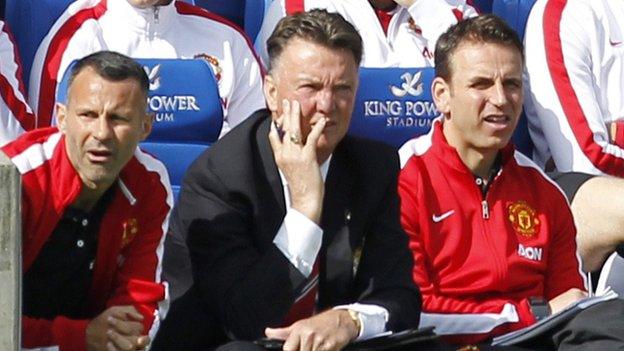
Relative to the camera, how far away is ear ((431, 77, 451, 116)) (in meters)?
4.73

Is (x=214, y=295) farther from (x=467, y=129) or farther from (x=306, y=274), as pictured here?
(x=467, y=129)

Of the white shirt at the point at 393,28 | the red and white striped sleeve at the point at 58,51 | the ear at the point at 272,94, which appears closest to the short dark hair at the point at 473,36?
the ear at the point at 272,94

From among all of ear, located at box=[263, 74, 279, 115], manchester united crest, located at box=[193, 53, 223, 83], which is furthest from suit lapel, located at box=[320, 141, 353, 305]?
manchester united crest, located at box=[193, 53, 223, 83]

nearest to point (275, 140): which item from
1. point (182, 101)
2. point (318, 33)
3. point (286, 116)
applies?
point (286, 116)

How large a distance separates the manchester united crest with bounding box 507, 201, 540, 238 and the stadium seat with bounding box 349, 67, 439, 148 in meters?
0.84

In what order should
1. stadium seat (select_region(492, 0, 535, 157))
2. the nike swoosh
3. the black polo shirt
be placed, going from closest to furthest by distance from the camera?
the black polo shirt → the nike swoosh → stadium seat (select_region(492, 0, 535, 157))

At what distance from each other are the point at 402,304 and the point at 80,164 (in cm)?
91

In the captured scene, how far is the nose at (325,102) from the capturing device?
4020 millimetres

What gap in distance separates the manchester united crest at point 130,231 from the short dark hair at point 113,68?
345 mm

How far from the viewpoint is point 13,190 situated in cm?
366

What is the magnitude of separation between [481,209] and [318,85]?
2.61 feet

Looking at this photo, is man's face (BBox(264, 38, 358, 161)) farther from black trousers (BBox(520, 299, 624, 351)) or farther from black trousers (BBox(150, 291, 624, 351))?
black trousers (BBox(520, 299, 624, 351))

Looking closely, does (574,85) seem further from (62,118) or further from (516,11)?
(62,118)

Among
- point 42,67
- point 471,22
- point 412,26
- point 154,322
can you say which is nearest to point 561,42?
point 412,26
